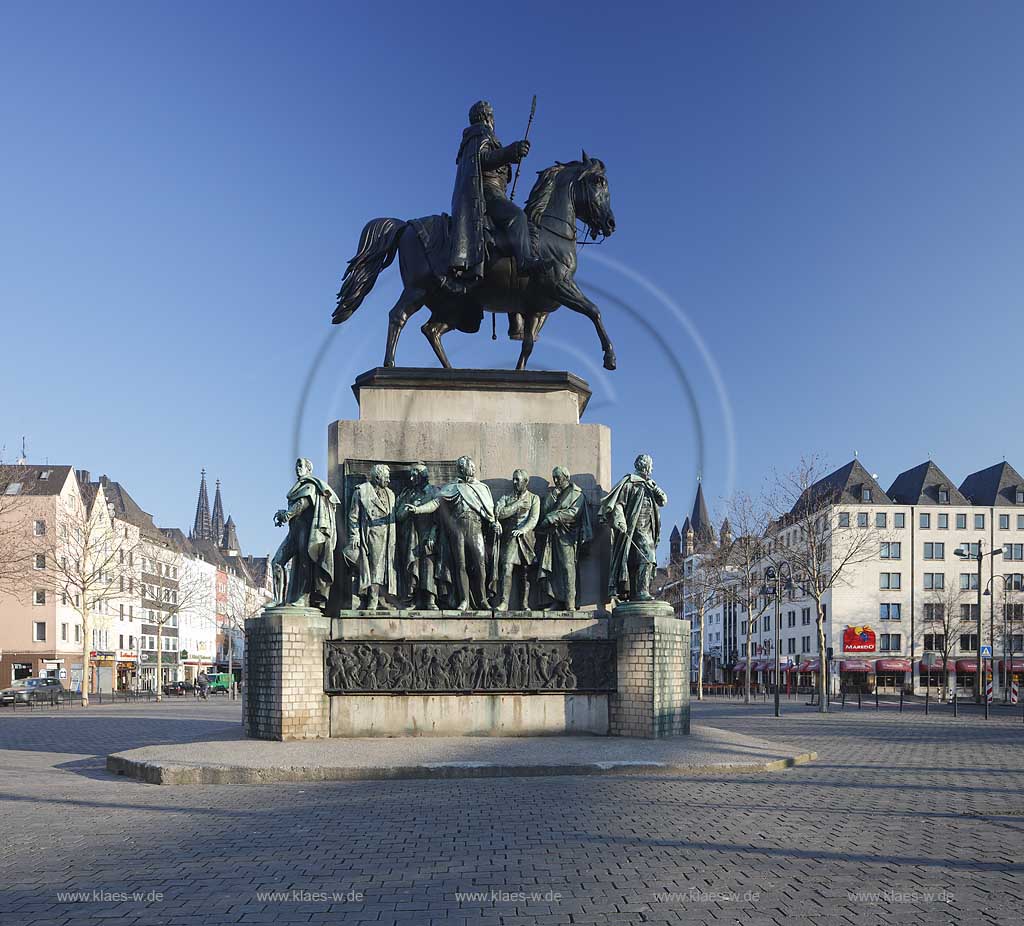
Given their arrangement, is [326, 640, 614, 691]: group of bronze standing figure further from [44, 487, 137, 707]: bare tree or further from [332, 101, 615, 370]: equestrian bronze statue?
[44, 487, 137, 707]: bare tree

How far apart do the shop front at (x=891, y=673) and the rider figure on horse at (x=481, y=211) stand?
81394 mm

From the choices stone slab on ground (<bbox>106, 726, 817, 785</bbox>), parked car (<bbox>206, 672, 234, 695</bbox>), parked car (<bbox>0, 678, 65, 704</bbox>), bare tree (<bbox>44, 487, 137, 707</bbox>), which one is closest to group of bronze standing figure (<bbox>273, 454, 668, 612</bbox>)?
stone slab on ground (<bbox>106, 726, 817, 785</bbox>)

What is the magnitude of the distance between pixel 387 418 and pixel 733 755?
872cm

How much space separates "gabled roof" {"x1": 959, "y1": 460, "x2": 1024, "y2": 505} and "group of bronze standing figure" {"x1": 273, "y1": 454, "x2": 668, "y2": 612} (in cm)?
9210

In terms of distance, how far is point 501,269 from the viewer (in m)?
20.9

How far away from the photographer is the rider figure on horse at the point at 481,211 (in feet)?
66.2

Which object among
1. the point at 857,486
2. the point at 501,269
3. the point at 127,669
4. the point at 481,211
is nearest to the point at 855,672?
the point at 857,486

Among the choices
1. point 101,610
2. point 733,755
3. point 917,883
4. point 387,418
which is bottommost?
point 101,610

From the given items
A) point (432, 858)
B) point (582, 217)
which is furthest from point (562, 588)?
point (432, 858)

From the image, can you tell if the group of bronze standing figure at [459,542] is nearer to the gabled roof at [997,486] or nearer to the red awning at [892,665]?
the red awning at [892,665]

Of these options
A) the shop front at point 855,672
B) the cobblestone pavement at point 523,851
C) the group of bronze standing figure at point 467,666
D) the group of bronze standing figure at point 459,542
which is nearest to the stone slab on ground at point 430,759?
the cobblestone pavement at point 523,851

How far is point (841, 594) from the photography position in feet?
316

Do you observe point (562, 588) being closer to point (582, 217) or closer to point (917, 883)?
point (582, 217)

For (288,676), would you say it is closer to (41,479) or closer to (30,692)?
(30,692)
